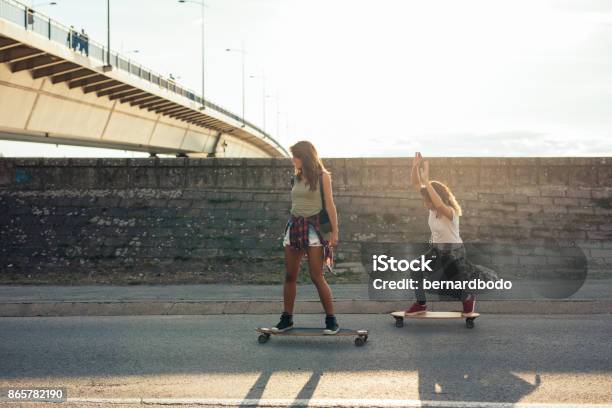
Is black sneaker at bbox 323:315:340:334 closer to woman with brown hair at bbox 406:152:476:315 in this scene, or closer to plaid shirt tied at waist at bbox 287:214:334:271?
plaid shirt tied at waist at bbox 287:214:334:271

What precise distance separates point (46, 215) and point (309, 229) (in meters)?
9.43

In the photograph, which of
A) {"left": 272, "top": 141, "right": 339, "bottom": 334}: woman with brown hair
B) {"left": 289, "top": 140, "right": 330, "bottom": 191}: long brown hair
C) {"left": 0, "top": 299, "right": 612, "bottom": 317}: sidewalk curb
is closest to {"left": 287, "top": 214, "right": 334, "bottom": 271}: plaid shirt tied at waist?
{"left": 272, "top": 141, "right": 339, "bottom": 334}: woman with brown hair

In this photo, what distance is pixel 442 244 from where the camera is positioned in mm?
8125

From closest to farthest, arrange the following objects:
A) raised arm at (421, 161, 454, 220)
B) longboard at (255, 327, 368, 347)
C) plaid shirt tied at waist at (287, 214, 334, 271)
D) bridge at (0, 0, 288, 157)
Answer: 1. longboard at (255, 327, 368, 347)
2. plaid shirt tied at waist at (287, 214, 334, 271)
3. raised arm at (421, 161, 454, 220)
4. bridge at (0, 0, 288, 157)

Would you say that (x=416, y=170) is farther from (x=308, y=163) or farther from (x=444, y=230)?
(x=308, y=163)

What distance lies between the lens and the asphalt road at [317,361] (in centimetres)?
539

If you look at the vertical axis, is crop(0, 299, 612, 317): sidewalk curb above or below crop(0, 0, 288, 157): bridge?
below

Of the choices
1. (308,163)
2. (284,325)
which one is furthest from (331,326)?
(308,163)

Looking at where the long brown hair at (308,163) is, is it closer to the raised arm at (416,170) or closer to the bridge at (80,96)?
the raised arm at (416,170)

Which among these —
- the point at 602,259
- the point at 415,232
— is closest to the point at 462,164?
the point at 415,232

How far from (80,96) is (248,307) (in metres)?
23.0

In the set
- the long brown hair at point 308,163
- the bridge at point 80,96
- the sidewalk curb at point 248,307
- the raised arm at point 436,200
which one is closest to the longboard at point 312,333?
the long brown hair at point 308,163

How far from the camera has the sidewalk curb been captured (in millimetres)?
9266

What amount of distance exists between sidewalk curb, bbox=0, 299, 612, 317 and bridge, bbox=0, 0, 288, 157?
557 inches
